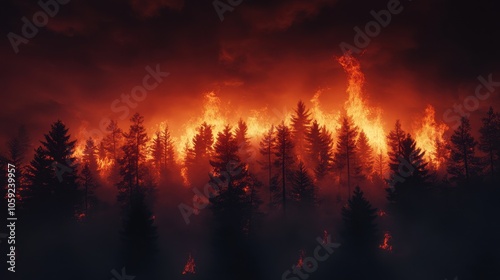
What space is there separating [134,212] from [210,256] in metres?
11.8

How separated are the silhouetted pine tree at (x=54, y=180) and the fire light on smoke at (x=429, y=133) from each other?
6689 centimetres

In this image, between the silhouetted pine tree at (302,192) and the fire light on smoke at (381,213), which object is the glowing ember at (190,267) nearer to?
the silhouetted pine tree at (302,192)

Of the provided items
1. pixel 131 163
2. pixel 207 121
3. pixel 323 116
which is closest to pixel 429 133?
pixel 323 116

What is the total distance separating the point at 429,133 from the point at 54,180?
239ft

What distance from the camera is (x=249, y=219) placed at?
4028 cm

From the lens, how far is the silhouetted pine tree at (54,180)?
37.5 meters

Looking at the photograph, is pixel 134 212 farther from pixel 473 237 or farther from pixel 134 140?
pixel 473 237

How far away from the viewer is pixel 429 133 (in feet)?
245

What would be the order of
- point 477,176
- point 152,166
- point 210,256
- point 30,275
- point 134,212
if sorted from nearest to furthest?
point 134,212, point 30,275, point 210,256, point 477,176, point 152,166

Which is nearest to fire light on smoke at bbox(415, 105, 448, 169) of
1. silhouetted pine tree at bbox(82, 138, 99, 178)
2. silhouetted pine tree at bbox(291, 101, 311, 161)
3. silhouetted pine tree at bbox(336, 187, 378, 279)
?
silhouetted pine tree at bbox(291, 101, 311, 161)

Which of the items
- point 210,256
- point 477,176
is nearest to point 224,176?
point 210,256

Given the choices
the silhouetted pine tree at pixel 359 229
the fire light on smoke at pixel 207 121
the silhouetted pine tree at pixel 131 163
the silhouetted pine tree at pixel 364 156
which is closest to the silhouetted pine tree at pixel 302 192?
the silhouetted pine tree at pixel 359 229

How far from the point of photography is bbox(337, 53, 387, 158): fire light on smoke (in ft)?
256

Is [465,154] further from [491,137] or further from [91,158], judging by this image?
[91,158]
